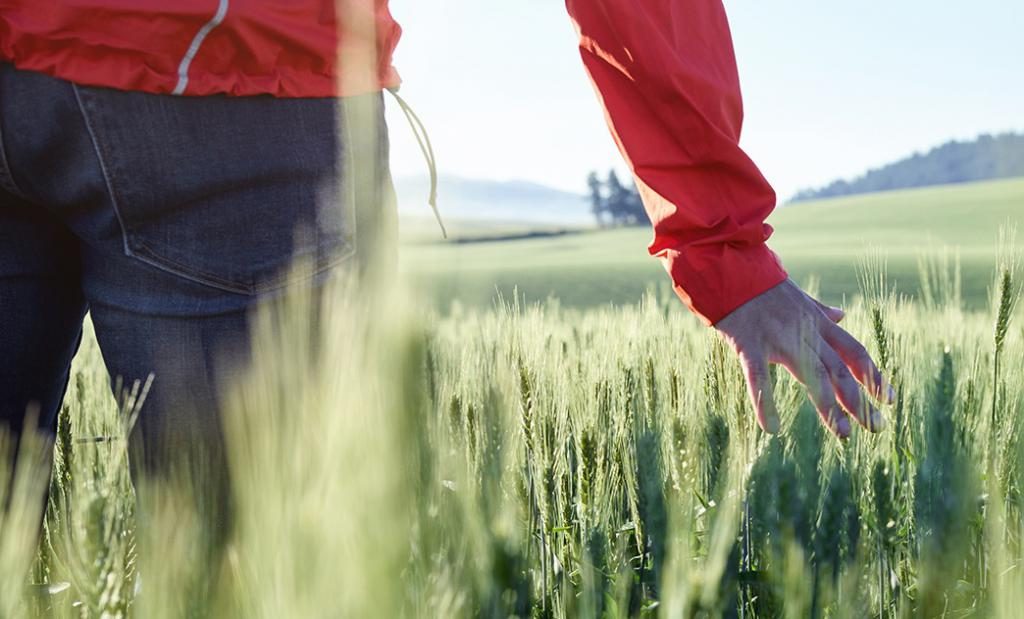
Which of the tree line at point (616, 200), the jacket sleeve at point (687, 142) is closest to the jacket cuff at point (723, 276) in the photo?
the jacket sleeve at point (687, 142)

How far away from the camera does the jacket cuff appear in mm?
982

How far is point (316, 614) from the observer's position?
0.49m

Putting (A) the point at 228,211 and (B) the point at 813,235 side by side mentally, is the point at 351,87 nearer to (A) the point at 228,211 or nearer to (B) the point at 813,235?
(A) the point at 228,211

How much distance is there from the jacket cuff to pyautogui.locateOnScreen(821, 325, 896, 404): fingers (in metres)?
0.08

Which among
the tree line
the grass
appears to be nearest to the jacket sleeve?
the grass

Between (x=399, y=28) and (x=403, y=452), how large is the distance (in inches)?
25.5

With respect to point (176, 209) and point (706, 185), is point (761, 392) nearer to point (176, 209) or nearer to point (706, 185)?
point (706, 185)

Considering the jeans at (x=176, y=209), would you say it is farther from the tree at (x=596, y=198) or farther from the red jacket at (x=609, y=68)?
the tree at (x=596, y=198)

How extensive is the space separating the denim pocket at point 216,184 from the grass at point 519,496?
0.20ft

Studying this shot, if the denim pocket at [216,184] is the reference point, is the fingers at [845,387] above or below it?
below

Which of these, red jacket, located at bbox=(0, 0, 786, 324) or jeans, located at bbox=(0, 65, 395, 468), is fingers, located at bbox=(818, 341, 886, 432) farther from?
jeans, located at bbox=(0, 65, 395, 468)

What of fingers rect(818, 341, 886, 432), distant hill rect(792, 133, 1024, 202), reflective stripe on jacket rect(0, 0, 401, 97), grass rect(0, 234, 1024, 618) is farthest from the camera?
distant hill rect(792, 133, 1024, 202)

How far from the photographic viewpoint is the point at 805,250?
17.1m

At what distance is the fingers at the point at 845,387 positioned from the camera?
929mm
